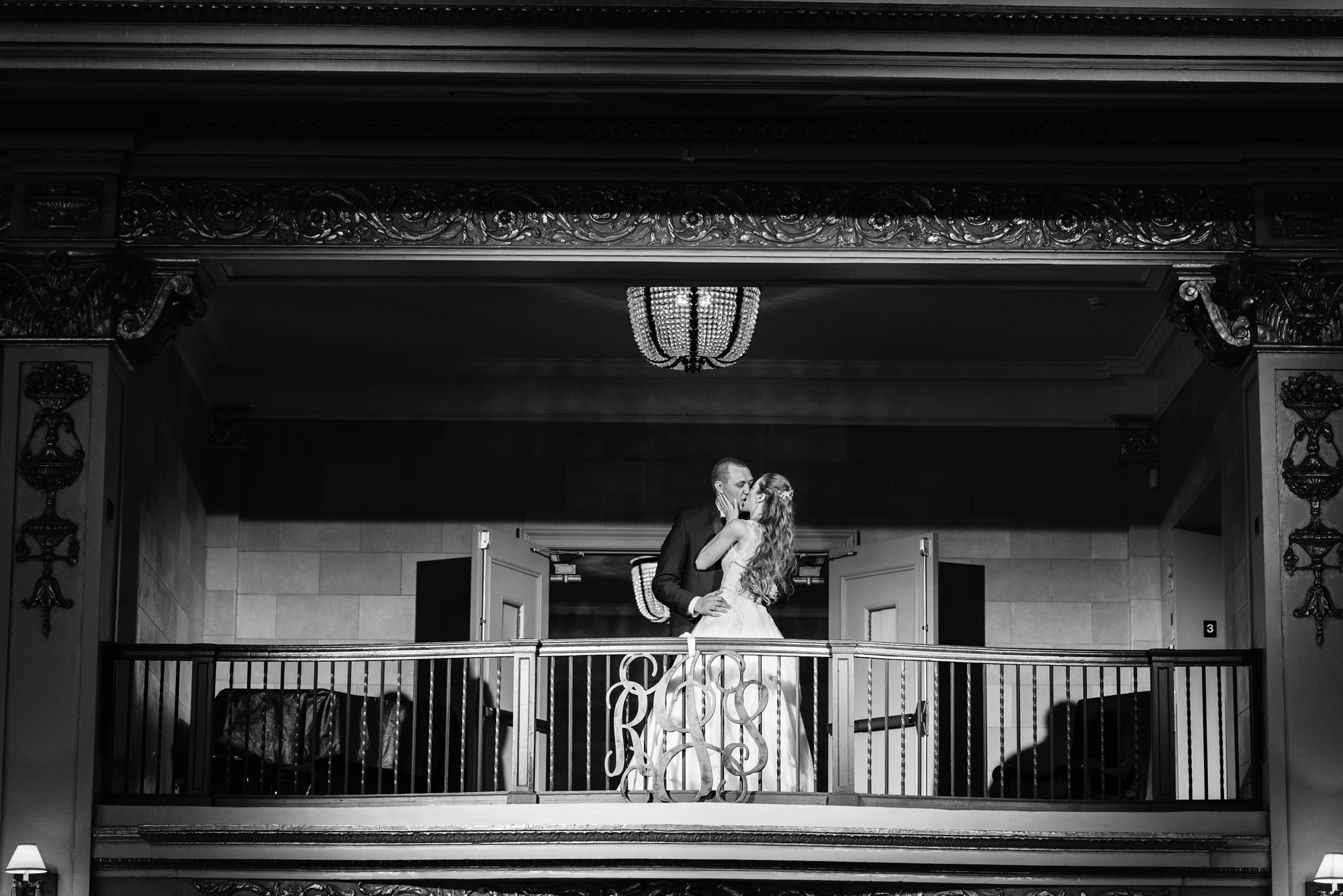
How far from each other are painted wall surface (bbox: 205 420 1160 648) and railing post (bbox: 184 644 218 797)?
3801mm

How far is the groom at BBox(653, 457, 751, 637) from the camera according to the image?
1164cm

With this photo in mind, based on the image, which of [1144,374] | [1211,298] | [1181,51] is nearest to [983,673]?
[1211,298]

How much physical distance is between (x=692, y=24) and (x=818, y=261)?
4.69 feet

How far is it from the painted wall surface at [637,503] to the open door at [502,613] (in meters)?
0.69

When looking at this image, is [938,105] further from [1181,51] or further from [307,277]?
[307,277]

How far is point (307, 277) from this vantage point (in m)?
12.8

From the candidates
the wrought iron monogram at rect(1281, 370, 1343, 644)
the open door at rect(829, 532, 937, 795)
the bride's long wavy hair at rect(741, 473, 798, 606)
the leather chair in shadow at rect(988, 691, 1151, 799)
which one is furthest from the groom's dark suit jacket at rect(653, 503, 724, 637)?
the wrought iron monogram at rect(1281, 370, 1343, 644)

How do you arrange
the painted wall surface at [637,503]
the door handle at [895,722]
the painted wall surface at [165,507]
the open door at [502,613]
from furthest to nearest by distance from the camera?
the painted wall surface at [637,503] → the open door at [502,613] → the door handle at [895,722] → the painted wall surface at [165,507]

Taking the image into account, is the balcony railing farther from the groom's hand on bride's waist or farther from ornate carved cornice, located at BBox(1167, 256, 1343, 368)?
ornate carved cornice, located at BBox(1167, 256, 1343, 368)

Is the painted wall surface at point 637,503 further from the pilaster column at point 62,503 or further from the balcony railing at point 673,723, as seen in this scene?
the pilaster column at point 62,503

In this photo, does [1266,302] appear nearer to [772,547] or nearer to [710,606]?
[772,547]

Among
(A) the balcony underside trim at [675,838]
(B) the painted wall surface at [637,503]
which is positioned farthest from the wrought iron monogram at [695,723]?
(B) the painted wall surface at [637,503]

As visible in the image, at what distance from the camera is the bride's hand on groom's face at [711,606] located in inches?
447

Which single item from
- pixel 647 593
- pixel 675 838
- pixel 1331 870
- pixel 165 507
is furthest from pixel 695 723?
pixel 165 507
